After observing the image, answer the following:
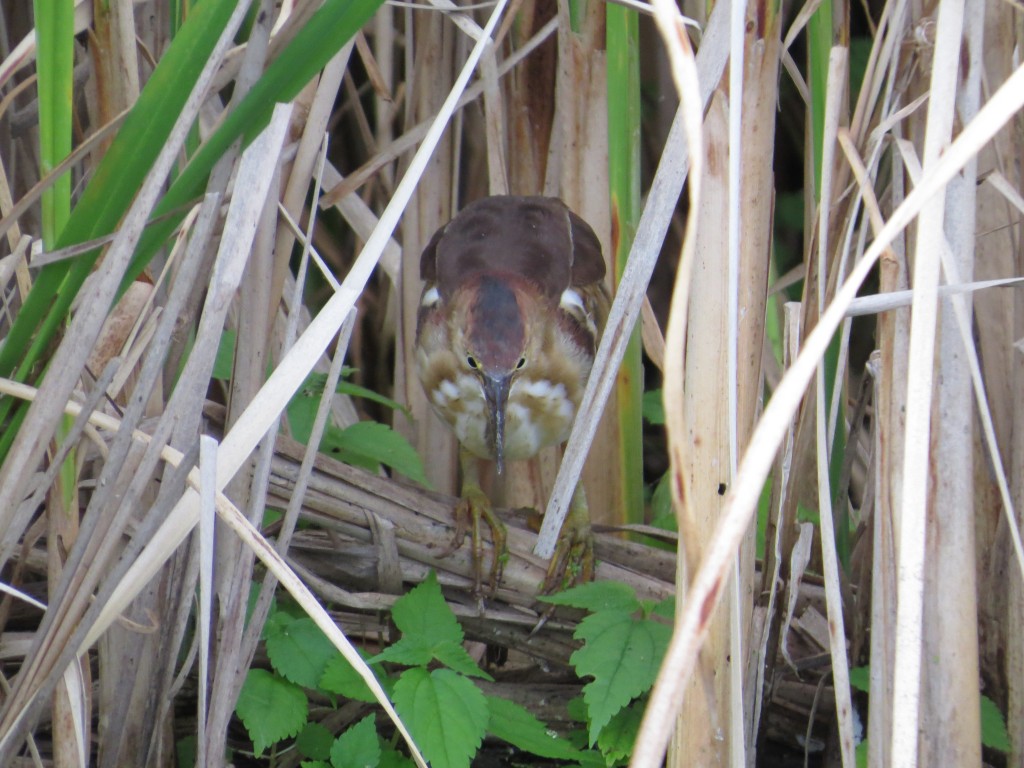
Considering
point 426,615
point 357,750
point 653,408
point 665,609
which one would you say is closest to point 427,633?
point 426,615

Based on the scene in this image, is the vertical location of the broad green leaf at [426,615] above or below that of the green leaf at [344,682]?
above

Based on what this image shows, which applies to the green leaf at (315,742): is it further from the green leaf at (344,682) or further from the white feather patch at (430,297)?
the white feather patch at (430,297)

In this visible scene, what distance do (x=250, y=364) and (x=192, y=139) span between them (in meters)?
0.27

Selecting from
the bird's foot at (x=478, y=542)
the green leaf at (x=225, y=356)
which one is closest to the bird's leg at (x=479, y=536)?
the bird's foot at (x=478, y=542)

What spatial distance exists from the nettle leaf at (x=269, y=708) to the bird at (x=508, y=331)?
434 mm

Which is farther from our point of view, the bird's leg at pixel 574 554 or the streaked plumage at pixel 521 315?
the streaked plumage at pixel 521 315

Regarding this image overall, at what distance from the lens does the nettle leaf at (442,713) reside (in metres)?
1.10

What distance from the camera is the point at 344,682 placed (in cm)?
121

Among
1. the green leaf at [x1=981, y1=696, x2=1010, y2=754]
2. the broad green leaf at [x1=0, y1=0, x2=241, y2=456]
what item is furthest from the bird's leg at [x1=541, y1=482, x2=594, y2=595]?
the broad green leaf at [x1=0, y1=0, x2=241, y2=456]

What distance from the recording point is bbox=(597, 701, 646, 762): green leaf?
3.89 ft

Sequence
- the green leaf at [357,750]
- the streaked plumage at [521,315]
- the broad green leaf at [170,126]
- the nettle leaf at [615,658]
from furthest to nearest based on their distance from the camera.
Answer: the streaked plumage at [521,315], the green leaf at [357,750], the nettle leaf at [615,658], the broad green leaf at [170,126]

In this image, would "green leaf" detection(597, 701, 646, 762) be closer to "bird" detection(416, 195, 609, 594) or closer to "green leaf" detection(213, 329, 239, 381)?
"bird" detection(416, 195, 609, 594)

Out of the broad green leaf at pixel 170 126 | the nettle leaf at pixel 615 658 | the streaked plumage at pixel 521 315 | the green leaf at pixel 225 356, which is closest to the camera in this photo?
the broad green leaf at pixel 170 126

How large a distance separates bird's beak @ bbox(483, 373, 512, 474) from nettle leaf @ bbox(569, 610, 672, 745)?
0.47 m
